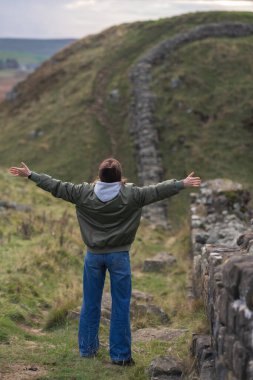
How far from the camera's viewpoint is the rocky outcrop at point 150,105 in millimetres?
32406

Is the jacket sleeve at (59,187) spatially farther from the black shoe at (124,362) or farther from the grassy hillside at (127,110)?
the grassy hillside at (127,110)

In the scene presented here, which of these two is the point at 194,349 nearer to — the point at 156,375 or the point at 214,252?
the point at 156,375

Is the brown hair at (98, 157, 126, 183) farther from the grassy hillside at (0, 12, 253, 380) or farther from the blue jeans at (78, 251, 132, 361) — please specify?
the grassy hillside at (0, 12, 253, 380)

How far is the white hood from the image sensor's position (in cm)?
792

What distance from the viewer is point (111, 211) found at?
312 inches

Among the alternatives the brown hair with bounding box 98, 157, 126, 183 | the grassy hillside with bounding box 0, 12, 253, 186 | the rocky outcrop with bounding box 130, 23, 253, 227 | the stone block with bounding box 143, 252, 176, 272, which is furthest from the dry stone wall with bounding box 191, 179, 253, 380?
the grassy hillside with bounding box 0, 12, 253, 186

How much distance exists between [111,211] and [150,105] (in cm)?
3157

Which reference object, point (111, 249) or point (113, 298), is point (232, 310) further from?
point (113, 298)

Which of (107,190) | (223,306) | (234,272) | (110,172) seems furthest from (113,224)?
(234,272)

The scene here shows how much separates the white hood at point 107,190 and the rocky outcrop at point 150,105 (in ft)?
63.4

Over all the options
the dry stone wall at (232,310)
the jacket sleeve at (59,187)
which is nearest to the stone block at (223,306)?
the dry stone wall at (232,310)

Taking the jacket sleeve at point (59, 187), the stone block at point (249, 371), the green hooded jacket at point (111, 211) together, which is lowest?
the stone block at point (249, 371)

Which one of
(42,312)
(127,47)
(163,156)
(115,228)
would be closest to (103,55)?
(127,47)

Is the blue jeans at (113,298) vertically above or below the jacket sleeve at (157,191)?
below
